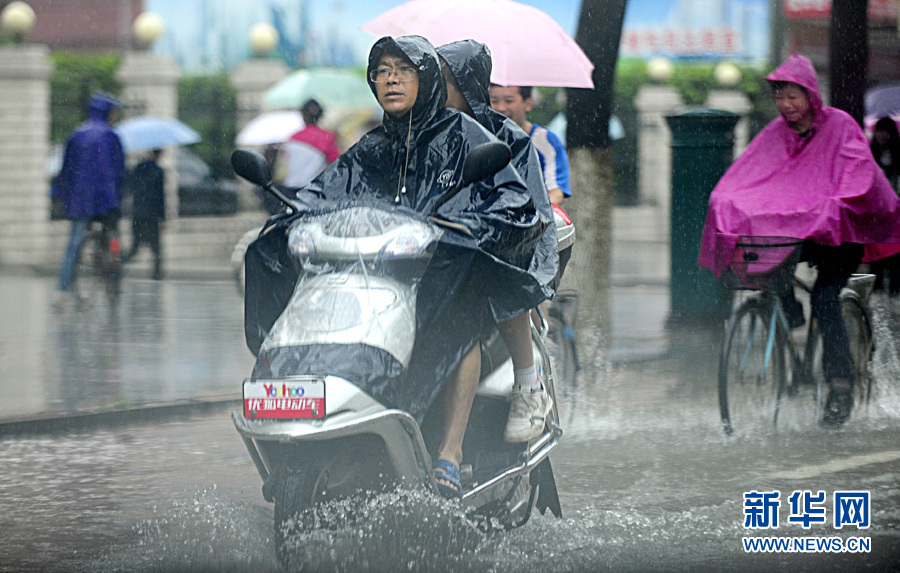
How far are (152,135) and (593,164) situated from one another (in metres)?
8.81

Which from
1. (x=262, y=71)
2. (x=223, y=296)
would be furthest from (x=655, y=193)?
(x=223, y=296)

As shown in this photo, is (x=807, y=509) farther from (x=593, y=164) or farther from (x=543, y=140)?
(x=593, y=164)

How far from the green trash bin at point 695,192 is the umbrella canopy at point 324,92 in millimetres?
7951

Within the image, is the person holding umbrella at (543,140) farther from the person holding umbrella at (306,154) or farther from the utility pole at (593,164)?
the person holding umbrella at (306,154)

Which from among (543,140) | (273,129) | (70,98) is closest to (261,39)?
(70,98)

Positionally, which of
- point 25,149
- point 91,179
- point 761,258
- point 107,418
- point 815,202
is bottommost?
point 107,418

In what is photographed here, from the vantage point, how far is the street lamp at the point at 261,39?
2339 cm

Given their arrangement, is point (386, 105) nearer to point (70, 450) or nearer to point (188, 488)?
point (188, 488)

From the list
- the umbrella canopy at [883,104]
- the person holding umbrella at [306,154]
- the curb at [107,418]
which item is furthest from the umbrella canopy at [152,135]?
the curb at [107,418]

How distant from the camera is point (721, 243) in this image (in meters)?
6.86

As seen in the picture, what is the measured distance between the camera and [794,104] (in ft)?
23.5

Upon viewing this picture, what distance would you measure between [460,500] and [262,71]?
19727mm

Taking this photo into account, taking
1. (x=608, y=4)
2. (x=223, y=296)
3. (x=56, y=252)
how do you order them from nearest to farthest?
Result: (x=608, y=4) → (x=223, y=296) → (x=56, y=252)

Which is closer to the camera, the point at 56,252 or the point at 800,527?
the point at 800,527
